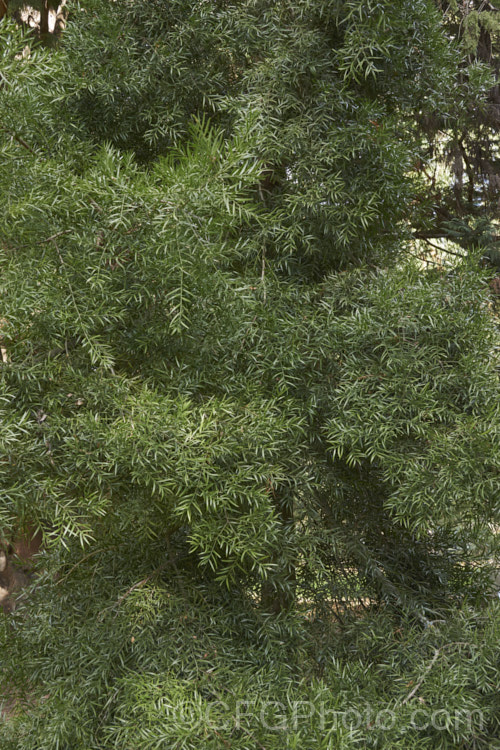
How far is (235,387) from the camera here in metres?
1.53

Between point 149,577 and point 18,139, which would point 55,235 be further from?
point 149,577

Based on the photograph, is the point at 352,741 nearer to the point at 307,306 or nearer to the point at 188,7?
the point at 307,306

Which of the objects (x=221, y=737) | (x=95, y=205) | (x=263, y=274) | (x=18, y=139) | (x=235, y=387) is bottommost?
(x=221, y=737)

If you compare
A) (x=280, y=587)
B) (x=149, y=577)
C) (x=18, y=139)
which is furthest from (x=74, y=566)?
(x=18, y=139)

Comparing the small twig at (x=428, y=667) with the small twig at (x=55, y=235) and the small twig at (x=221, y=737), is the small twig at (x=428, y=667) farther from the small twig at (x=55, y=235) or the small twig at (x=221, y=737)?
the small twig at (x=55, y=235)

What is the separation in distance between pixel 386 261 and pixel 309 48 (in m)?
0.61

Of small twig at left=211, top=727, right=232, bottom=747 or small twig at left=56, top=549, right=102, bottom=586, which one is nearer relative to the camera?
small twig at left=211, top=727, right=232, bottom=747

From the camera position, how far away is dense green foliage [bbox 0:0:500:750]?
1.36m

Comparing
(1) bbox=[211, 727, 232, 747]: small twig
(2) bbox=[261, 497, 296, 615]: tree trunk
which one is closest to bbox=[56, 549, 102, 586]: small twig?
(2) bbox=[261, 497, 296, 615]: tree trunk

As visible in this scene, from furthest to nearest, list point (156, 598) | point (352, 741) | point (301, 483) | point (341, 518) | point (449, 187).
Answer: point (449, 187) → point (341, 518) → point (301, 483) → point (156, 598) → point (352, 741)

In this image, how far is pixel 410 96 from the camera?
180 centimetres

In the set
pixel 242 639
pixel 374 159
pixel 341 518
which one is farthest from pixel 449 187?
pixel 242 639

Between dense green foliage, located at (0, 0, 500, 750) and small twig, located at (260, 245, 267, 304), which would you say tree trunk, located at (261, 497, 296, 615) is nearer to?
dense green foliage, located at (0, 0, 500, 750)

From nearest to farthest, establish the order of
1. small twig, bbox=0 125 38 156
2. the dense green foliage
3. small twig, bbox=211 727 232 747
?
1. small twig, bbox=211 727 232 747
2. the dense green foliage
3. small twig, bbox=0 125 38 156
